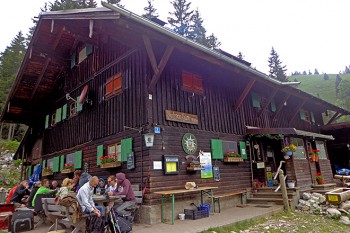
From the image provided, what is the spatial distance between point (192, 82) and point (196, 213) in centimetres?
474

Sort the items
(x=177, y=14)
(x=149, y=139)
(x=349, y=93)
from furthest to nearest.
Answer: (x=349, y=93), (x=177, y=14), (x=149, y=139)

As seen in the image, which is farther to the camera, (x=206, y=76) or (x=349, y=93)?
(x=349, y=93)

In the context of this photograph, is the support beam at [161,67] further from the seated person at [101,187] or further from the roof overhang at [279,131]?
the roof overhang at [279,131]

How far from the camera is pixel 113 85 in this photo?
988cm

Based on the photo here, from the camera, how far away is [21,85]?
1393 cm

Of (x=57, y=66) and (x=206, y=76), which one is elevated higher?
(x=57, y=66)

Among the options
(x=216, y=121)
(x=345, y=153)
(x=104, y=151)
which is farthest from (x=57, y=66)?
(x=345, y=153)

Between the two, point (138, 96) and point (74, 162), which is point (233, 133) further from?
point (74, 162)

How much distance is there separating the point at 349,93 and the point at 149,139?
60.3 meters

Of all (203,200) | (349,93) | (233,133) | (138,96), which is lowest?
(203,200)

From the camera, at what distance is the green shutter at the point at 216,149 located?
380 inches

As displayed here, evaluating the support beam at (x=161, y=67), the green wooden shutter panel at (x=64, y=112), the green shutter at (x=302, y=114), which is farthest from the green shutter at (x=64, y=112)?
the green shutter at (x=302, y=114)

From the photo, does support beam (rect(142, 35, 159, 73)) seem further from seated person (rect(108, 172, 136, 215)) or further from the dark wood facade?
seated person (rect(108, 172, 136, 215))

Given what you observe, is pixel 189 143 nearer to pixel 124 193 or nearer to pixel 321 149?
pixel 124 193
